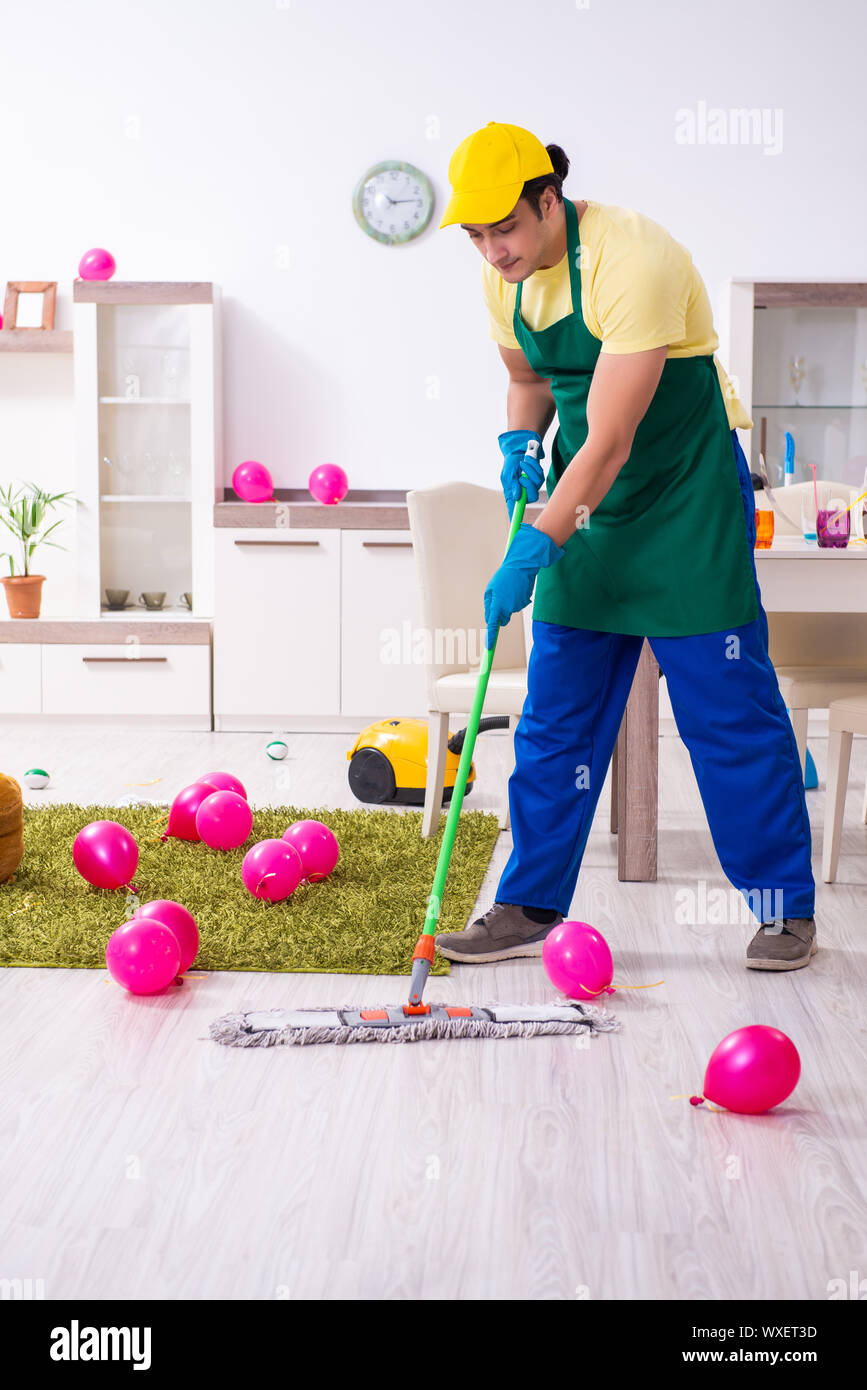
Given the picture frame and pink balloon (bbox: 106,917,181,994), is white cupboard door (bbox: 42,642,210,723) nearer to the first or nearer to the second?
the picture frame

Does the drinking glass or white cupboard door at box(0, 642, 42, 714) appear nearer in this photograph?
the drinking glass

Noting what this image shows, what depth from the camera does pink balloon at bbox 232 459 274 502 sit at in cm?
487

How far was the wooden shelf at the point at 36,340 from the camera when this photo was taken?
16.0 feet

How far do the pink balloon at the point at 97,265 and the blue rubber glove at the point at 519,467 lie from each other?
2.99 metres

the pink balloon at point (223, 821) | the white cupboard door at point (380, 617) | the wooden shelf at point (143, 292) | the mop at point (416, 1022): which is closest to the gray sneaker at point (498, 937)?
the mop at point (416, 1022)

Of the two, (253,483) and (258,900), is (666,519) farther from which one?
(253,483)

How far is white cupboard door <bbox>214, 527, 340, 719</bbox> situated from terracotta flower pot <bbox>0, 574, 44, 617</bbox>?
2.30ft

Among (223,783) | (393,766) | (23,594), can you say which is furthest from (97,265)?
(223,783)

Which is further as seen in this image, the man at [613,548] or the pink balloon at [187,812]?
the pink balloon at [187,812]

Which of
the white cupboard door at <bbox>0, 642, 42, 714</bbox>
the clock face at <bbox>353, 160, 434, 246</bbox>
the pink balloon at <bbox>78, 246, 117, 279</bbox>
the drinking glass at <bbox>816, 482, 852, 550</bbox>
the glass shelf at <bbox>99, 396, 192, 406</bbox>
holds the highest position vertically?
the clock face at <bbox>353, 160, 434, 246</bbox>

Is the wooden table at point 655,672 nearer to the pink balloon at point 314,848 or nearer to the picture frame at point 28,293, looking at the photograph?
the pink balloon at point 314,848

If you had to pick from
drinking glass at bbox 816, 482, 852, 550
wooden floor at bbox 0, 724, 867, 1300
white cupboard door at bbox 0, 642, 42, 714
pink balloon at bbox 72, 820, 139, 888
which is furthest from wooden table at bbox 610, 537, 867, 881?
white cupboard door at bbox 0, 642, 42, 714
